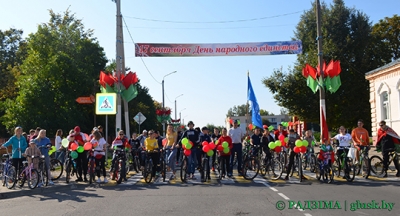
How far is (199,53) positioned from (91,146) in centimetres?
1085

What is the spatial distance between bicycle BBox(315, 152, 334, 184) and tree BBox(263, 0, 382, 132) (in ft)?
79.2

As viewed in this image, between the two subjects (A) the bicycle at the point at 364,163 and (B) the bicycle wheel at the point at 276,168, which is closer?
(A) the bicycle at the point at 364,163

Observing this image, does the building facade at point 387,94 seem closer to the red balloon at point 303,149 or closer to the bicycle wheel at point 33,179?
the red balloon at point 303,149

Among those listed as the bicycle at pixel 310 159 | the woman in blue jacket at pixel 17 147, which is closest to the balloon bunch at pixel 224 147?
the bicycle at pixel 310 159

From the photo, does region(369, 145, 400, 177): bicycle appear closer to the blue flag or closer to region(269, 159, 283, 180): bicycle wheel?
region(269, 159, 283, 180): bicycle wheel

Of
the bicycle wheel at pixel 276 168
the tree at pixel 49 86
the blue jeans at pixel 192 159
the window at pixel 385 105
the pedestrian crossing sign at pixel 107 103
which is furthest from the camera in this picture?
the tree at pixel 49 86

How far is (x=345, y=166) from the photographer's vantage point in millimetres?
14086

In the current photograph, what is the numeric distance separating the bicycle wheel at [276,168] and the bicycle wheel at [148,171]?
4.13 m

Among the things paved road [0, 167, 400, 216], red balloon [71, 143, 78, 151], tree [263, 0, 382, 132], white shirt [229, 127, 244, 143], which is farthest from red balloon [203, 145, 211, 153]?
tree [263, 0, 382, 132]

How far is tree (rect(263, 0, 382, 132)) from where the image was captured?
A: 37.4 m

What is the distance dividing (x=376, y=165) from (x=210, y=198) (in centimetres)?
707

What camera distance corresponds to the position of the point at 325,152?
14125 millimetres

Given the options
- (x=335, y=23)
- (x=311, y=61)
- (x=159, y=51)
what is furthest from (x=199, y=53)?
(x=335, y=23)

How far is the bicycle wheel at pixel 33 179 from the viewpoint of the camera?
13344 millimetres
